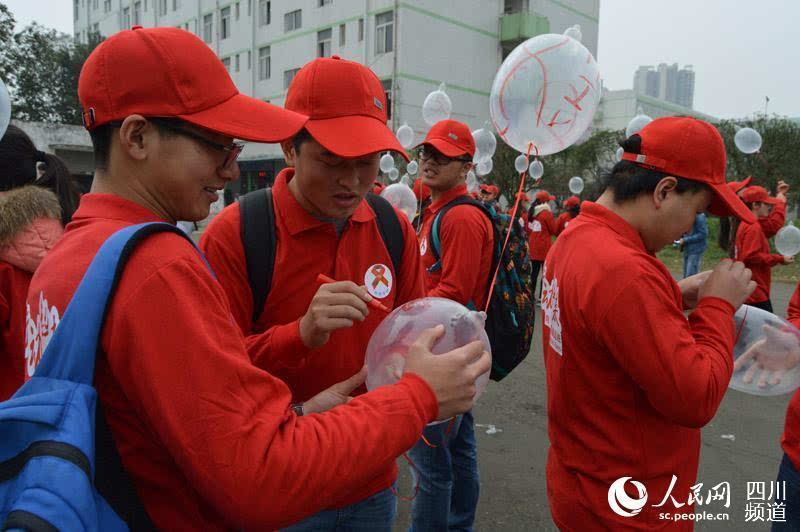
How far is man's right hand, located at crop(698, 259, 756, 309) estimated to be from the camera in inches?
69.9

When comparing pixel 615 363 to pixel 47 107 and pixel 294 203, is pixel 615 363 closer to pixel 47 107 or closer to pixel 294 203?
pixel 294 203

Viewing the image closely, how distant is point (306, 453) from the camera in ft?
3.09

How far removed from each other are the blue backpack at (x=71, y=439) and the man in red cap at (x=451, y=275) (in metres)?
1.78

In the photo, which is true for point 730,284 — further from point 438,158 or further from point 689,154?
point 438,158

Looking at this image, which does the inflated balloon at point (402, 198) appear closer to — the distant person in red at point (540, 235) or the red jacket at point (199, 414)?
the red jacket at point (199, 414)

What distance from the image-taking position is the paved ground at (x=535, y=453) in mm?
3316

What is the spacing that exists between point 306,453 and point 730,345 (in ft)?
4.69

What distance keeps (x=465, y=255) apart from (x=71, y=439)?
8.10 ft

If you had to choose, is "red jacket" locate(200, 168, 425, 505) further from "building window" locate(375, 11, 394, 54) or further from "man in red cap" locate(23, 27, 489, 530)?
"building window" locate(375, 11, 394, 54)

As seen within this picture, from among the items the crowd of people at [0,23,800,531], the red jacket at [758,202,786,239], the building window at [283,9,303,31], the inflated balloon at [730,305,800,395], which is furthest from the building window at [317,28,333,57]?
the inflated balloon at [730,305,800,395]

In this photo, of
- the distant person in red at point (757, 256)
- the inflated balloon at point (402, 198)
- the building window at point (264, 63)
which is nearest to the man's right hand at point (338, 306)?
the inflated balloon at point (402, 198)

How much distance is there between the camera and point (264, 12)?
97.1ft

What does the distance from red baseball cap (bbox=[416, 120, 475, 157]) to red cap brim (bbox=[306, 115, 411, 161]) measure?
1.73 m

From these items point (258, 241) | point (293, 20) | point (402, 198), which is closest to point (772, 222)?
point (402, 198)
